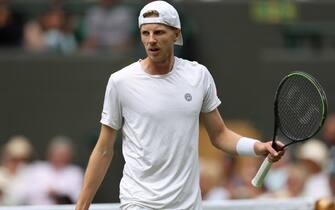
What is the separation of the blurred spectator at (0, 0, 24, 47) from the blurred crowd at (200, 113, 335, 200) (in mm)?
2600

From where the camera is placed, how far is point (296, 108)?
713cm

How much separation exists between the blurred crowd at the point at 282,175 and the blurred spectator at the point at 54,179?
1.28 meters

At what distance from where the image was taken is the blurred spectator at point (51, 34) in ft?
44.8

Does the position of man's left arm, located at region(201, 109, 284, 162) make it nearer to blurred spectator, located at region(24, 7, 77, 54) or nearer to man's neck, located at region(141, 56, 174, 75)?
man's neck, located at region(141, 56, 174, 75)

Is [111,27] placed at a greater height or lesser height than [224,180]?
greater

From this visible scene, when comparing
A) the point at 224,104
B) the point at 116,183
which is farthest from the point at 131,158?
the point at 224,104

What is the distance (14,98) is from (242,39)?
2.68 metres

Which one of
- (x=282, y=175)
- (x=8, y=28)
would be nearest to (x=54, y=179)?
(x=282, y=175)

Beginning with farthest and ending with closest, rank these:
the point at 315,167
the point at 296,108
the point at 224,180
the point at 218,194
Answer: the point at 224,180
the point at 315,167
the point at 218,194
the point at 296,108

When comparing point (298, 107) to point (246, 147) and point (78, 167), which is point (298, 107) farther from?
point (78, 167)

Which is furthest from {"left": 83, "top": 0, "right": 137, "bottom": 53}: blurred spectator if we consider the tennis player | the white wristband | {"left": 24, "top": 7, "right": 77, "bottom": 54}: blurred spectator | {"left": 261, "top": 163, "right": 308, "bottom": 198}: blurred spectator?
the tennis player

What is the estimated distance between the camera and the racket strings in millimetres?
6977

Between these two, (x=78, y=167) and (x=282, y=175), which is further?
(x=78, y=167)

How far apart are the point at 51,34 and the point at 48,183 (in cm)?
235
